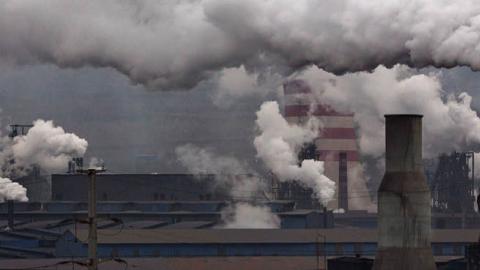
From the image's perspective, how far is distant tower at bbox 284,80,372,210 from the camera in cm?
9156

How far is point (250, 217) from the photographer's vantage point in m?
78.9

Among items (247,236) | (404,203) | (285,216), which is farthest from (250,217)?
(404,203)

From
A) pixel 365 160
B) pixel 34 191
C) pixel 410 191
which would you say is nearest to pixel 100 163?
pixel 34 191

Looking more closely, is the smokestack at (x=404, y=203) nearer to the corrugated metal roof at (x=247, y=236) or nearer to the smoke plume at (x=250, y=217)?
the corrugated metal roof at (x=247, y=236)

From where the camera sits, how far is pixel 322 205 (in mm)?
87125

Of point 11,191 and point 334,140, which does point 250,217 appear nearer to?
point 334,140

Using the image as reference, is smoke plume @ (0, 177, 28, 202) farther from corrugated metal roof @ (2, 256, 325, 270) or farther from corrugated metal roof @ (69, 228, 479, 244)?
corrugated metal roof @ (2, 256, 325, 270)

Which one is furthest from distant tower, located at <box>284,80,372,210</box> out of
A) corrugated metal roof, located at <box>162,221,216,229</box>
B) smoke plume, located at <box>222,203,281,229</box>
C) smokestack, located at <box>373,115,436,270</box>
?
smokestack, located at <box>373,115,436,270</box>

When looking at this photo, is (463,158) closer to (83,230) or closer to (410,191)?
(83,230)

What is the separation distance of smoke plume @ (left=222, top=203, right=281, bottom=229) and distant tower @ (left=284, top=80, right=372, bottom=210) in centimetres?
1193

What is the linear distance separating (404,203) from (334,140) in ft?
176

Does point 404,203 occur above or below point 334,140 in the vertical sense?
below

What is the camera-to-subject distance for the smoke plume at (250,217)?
78.4 metres

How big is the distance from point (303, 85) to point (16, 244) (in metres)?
31.6
